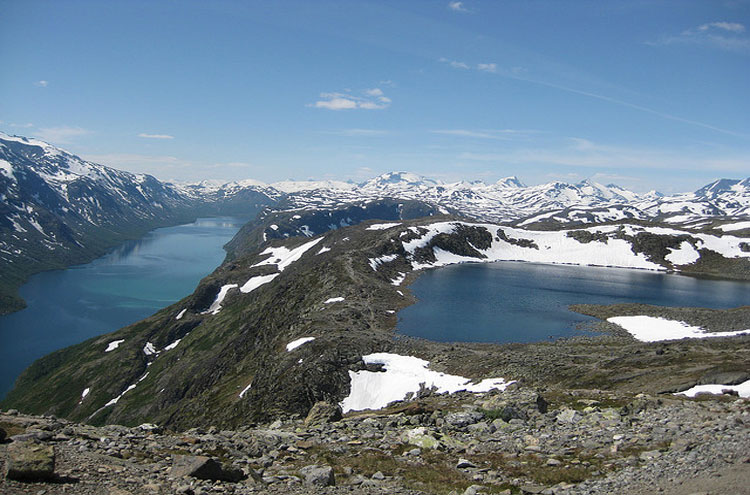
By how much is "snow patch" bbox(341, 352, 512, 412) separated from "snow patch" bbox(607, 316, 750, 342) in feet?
121

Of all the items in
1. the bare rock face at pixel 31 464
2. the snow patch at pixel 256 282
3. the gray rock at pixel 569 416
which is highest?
the bare rock face at pixel 31 464

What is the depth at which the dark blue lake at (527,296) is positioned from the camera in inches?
2896

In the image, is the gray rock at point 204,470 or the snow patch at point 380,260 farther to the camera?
the snow patch at point 380,260

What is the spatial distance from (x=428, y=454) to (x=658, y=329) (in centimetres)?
6878

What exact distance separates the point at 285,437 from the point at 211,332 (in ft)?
393

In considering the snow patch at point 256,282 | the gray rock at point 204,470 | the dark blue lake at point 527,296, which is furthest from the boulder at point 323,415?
the snow patch at point 256,282

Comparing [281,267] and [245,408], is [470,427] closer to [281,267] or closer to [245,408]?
[245,408]

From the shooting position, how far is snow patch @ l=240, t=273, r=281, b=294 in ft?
511

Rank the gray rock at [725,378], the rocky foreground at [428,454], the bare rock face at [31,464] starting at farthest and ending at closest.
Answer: the gray rock at [725,378] → the rocky foreground at [428,454] → the bare rock face at [31,464]

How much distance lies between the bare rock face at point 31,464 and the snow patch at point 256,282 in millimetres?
146653

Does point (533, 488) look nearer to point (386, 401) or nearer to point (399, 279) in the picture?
point (386, 401)

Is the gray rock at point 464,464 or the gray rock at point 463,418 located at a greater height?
the gray rock at point 464,464

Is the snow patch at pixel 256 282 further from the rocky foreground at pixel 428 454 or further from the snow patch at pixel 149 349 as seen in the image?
the rocky foreground at pixel 428 454

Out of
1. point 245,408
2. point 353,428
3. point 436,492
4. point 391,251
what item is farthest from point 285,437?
point 391,251
